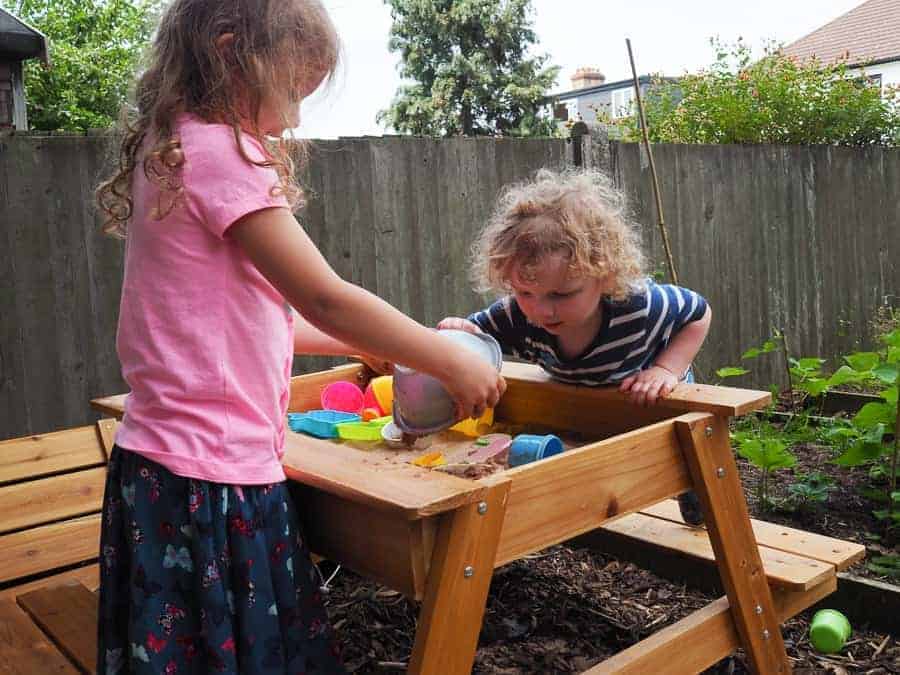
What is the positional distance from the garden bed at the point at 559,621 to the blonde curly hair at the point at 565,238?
95 cm

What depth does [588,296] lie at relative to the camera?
77.3 inches

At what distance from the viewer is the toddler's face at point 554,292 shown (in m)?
1.93

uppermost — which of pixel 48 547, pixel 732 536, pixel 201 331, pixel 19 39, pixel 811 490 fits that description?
pixel 19 39

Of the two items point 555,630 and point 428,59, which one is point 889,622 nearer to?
point 555,630

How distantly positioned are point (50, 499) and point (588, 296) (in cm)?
150

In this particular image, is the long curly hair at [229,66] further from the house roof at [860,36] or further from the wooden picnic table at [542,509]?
the house roof at [860,36]

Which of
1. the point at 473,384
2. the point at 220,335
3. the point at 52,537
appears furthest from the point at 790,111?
the point at 220,335

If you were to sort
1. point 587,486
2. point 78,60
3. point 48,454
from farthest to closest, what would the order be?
point 78,60 → point 48,454 → point 587,486

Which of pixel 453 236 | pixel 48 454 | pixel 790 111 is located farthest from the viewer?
pixel 790 111

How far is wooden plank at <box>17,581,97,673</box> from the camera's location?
5.78ft

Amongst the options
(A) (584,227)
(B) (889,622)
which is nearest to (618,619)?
(B) (889,622)

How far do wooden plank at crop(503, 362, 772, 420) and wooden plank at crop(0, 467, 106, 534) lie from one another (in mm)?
1251

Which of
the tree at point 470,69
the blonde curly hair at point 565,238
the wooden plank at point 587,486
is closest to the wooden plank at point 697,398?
the wooden plank at point 587,486

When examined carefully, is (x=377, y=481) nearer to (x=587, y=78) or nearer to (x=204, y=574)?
(x=204, y=574)
